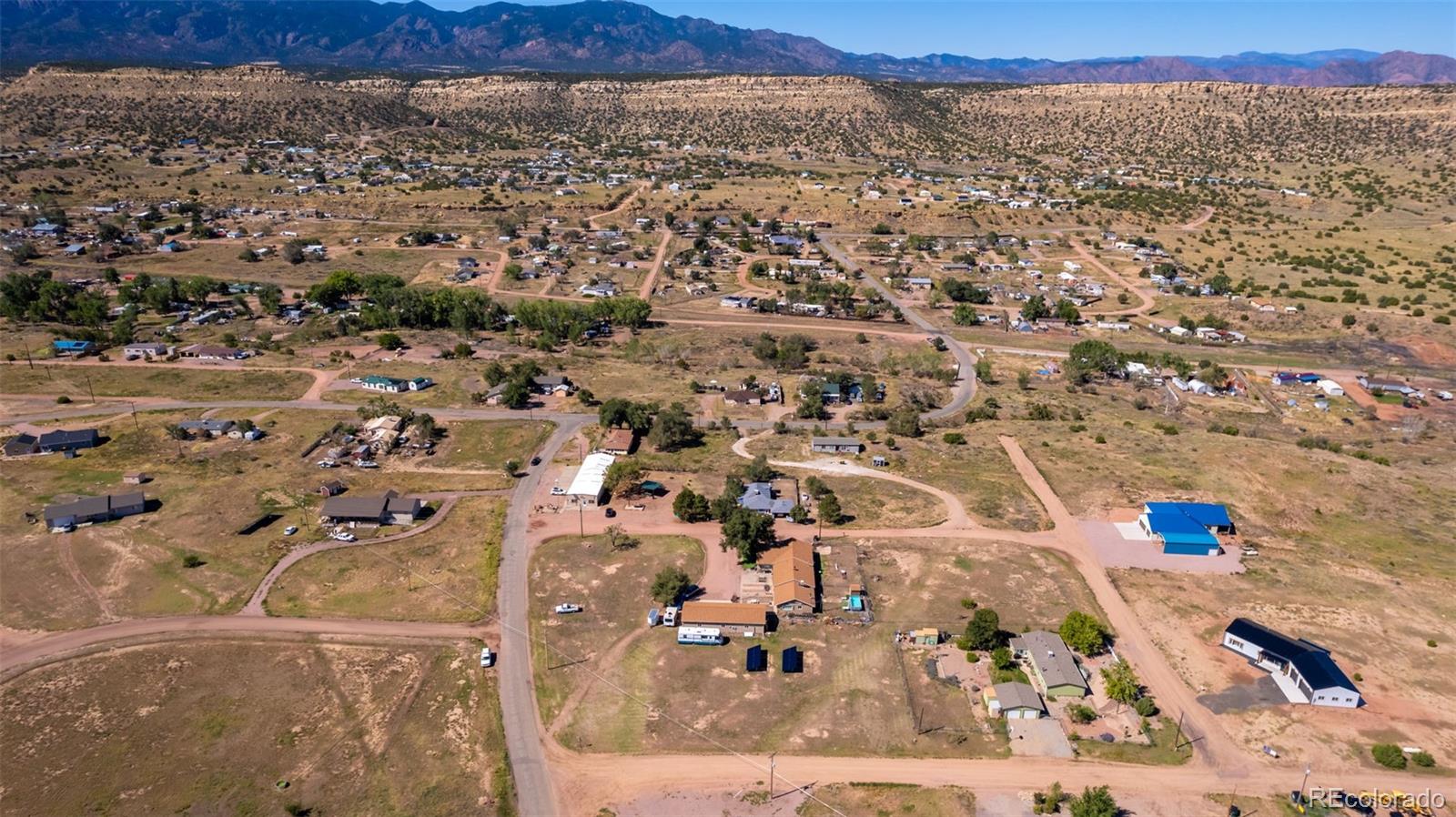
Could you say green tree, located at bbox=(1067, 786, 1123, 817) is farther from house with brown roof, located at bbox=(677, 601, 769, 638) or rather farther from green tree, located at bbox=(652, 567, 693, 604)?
green tree, located at bbox=(652, 567, 693, 604)

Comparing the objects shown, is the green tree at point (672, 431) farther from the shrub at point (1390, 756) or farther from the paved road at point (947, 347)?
the shrub at point (1390, 756)

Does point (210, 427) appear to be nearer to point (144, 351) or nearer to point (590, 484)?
point (144, 351)

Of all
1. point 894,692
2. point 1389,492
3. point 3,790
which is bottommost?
point 3,790

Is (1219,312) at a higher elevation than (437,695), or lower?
higher

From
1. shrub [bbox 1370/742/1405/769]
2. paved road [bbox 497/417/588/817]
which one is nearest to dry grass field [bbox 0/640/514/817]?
paved road [bbox 497/417/588/817]

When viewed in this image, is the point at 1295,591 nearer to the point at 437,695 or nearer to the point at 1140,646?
the point at 1140,646

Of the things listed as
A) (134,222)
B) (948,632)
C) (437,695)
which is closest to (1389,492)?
(948,632)

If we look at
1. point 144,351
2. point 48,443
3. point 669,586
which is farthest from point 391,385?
point 669,586
